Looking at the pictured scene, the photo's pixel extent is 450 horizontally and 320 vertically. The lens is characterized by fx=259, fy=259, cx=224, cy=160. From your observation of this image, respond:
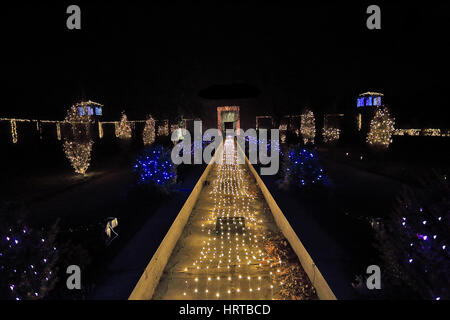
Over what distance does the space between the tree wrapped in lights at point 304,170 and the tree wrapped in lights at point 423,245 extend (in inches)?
171

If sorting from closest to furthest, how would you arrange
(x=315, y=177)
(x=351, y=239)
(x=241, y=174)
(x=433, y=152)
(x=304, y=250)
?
(x=304, y=250) → (x=351, y=239) → (x=315, y=177) → (x=241, y=174) → (x=433, y=152)

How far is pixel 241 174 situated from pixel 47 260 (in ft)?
31.1

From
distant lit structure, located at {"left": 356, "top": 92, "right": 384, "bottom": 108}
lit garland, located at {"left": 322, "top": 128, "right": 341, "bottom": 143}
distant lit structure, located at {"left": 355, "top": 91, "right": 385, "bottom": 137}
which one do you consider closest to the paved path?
lit garland, located at {"left": 322, "top": 128, "right": 341, "bottom": 143}

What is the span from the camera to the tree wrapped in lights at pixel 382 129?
11.4 m

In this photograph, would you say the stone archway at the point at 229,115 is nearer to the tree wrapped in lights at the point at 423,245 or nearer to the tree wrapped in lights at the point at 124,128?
the tree wrapped in lights at the point at 124,128

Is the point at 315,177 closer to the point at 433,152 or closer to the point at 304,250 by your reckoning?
the point at 304,250

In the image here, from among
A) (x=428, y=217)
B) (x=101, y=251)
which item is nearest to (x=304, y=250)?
(x=428, y=217)

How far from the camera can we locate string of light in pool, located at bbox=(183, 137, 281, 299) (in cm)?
331

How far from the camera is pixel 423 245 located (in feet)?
7.72

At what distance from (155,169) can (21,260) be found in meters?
4.93

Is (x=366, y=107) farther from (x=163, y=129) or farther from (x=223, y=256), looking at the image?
(x=223, y=256)

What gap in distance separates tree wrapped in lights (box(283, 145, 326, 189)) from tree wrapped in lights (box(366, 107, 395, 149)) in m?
5.68

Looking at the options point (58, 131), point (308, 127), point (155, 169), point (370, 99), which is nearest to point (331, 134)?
point (308, 127)

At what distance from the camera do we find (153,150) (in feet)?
25.6
